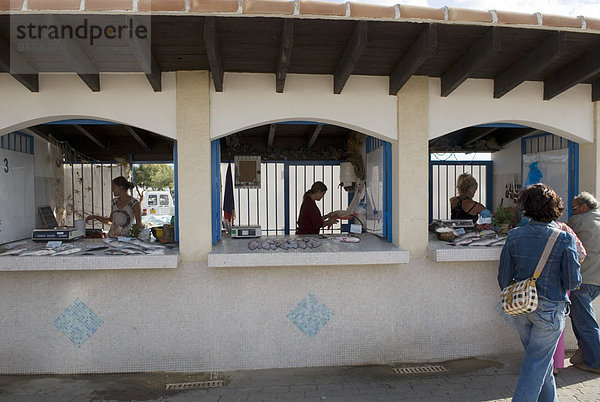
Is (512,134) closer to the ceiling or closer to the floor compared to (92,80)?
closer to the floor

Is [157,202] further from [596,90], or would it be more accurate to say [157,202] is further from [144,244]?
[596,90]

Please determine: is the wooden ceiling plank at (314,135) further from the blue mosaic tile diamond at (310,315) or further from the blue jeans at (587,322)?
the blue jeans at (587,322)

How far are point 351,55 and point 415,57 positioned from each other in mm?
535

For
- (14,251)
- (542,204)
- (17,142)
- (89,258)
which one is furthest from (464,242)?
(17,142)

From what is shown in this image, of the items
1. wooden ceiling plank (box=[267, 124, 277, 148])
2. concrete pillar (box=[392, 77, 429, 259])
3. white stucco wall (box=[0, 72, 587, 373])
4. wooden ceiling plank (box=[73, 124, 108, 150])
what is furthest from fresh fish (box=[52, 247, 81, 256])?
concrete pillar (box=[392, 77, 429, 259])

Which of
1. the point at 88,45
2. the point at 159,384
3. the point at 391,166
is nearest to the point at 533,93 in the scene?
the point at 391,166

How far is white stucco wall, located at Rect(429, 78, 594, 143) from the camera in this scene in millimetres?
4238

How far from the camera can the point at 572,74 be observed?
3926 mm

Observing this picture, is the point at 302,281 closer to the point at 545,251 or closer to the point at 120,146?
the point at 545,251

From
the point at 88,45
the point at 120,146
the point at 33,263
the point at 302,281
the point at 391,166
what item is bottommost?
the point at 302,281

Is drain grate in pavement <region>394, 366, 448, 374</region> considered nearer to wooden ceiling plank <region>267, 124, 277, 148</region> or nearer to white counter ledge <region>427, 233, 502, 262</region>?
white counter ledge <region>427, 233, 502, 262</region>

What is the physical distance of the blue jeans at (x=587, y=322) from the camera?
3898 millimetres

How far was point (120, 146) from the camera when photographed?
22.6 ft

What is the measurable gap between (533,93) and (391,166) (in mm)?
1612
